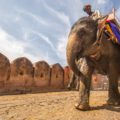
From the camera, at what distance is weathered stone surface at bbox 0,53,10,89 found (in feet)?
49.4

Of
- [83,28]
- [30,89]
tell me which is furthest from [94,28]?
[30,89]

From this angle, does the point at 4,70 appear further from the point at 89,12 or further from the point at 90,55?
the point at 90,55

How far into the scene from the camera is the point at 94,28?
19.7 ft

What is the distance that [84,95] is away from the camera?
19.9ft

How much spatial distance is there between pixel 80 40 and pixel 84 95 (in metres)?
1.21

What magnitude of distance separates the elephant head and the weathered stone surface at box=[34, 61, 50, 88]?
11.5 meters

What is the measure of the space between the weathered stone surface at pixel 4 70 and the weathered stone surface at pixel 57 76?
3.97 m

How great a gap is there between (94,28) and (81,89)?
1363mm

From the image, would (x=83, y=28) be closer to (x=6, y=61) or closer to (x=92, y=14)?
(x=92, y=14)

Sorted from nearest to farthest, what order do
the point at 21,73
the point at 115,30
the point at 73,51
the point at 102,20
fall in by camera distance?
the point at 73,51 < the point at 102,20 < the point at 115,30 < the point at 21,73

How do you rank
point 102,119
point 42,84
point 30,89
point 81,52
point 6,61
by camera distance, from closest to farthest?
1. point 102,119
2. point 81,52
3. point 6,61
4. point 30,89
5. point 42,84

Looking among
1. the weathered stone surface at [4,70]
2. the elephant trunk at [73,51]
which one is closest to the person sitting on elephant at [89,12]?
the elephant trunk at [73,51]

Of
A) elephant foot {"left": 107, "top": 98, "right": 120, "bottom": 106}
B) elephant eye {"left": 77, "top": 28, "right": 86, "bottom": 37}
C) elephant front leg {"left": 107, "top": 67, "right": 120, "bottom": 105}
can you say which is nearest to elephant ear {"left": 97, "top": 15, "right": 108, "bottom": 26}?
elephant eye {"left": 77, "top": 28, "right": 86, "bottom": 37}

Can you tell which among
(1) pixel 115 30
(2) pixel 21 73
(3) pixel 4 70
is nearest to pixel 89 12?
(1) pixel 115 30
